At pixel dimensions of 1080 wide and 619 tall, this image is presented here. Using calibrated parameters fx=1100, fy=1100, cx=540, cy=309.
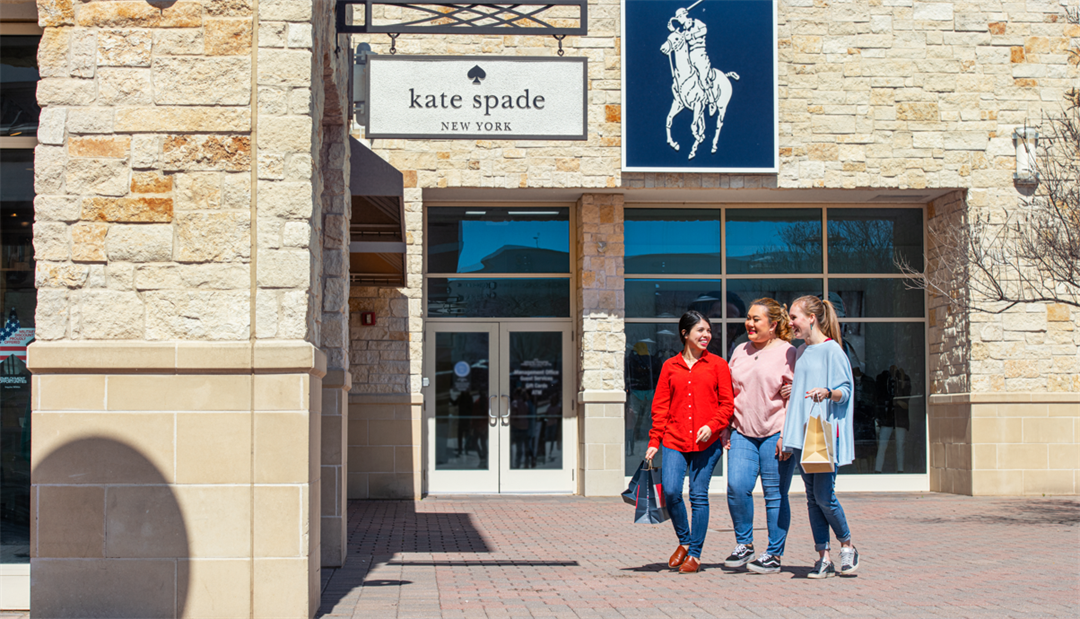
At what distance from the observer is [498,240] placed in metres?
15.4

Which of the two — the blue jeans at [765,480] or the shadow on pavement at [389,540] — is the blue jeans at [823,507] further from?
the shadow on pavement at [389,540]

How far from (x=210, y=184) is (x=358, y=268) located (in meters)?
6.77

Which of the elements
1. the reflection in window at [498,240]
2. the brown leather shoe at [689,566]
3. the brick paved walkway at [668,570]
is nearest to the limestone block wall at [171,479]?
the brick paved walkway at [668,570]

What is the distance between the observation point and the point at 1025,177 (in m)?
14.4

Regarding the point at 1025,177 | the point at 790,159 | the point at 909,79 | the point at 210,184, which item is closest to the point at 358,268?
the point at 790,159

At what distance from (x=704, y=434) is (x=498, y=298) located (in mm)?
8306

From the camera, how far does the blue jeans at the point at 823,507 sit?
280 inches

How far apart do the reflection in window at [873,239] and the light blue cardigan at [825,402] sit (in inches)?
344

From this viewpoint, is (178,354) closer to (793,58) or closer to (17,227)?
(17,227)

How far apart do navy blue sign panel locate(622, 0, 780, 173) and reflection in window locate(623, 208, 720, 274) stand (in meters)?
1.30

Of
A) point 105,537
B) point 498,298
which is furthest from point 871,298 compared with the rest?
point 105,537

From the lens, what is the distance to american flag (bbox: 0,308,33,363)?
6.29 m

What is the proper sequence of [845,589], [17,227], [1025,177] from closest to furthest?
[17,227] → [845,589] → [1025,177]

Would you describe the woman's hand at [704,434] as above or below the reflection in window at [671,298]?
below
